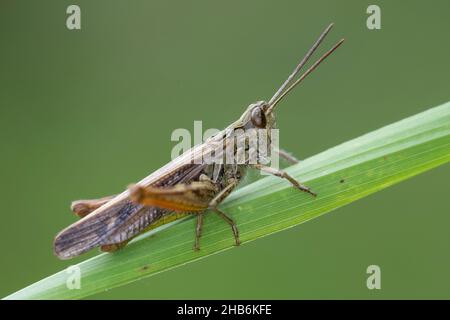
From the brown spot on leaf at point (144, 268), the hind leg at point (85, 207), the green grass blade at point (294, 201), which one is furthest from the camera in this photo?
the hind leg at point (85, 207)

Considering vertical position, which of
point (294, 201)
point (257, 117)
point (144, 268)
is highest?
point (257, 117)

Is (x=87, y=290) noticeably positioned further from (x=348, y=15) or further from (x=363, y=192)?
(x=348, y=15)

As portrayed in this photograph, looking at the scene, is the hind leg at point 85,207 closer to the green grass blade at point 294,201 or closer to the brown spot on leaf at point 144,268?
the green grass blade at point 294,201

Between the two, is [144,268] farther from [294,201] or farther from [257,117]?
[257,117]

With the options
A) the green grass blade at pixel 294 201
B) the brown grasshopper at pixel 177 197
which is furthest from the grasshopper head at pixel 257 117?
the green grass blade at pixel 294 201

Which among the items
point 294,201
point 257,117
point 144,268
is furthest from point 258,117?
point 144,268

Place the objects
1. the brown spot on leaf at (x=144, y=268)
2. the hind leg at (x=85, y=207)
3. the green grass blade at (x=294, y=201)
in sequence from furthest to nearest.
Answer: the hind leg at (x=85, y=207), the brown spot on leaf at (x=144, y=268), the green grass blade at (x=294, y=201)
